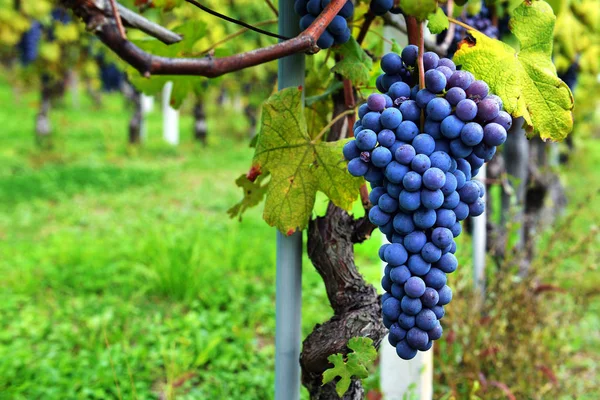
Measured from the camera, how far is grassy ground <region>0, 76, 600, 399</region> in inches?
94.0

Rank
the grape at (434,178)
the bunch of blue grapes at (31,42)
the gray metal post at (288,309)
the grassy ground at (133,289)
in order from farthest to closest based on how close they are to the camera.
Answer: the bunch of blue grapes at (31,42), the grassy ground at (133,289), the gray metal post at (288,309), the grape at (434,178)

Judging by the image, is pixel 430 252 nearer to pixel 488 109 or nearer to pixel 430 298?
A: pixel 430 298

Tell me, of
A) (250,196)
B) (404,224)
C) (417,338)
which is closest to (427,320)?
(417,338)

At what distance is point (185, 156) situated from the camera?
9133 millimetres

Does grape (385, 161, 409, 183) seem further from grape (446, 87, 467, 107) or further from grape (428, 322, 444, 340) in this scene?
grape (428, 322, 444, 340)

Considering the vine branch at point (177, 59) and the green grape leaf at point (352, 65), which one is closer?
the vine branch at point (177, 59)

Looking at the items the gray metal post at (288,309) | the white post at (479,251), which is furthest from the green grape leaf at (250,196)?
the white post at (479,251)

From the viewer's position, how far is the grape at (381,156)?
2.73 feet

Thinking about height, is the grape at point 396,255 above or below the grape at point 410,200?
below

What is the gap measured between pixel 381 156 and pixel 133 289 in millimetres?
2892

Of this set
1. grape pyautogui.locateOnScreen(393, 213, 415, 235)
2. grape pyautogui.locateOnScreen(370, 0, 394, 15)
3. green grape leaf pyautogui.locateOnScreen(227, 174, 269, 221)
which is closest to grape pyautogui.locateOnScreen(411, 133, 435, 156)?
grape pyautogui.locateOnScreen(393, 213, 415, 235)

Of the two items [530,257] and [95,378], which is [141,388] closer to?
[95,378]

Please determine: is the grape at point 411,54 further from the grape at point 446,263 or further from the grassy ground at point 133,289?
the grassy ground at point 133,289

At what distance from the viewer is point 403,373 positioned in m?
1.88
